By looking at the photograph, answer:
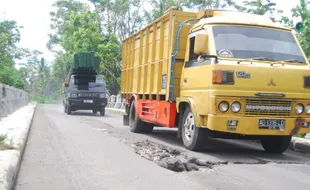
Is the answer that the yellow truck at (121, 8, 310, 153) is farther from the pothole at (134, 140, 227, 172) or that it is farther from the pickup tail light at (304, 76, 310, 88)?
the pothole at (134, 140, 227, 172)

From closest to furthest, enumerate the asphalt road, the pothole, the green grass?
the asphalt road < the pothole < the green grass

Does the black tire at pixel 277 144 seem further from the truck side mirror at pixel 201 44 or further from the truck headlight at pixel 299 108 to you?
the truck side mirror at pixel 201 44

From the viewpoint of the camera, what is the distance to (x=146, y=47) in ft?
36.5

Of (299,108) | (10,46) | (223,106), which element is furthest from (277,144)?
(10,46)

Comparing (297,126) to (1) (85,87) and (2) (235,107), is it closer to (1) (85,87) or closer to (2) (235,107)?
(2) (235,107)

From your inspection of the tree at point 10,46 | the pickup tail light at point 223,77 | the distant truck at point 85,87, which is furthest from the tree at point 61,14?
the pickup tail light at point 223,77

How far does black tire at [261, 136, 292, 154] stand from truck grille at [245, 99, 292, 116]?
964 mm

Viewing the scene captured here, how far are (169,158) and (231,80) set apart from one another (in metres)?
1.69

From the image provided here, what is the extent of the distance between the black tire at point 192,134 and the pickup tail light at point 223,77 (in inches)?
43.3

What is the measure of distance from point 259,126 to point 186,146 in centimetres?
163

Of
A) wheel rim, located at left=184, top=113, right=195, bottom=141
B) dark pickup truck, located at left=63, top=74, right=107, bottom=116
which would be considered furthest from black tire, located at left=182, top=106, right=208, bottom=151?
dark pickup truck, located at left=63, top=74, right=107, bottom=116

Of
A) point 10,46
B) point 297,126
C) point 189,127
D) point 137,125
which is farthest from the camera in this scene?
point 10,46

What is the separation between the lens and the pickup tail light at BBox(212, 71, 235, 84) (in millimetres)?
7121

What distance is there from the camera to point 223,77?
23.4ft
